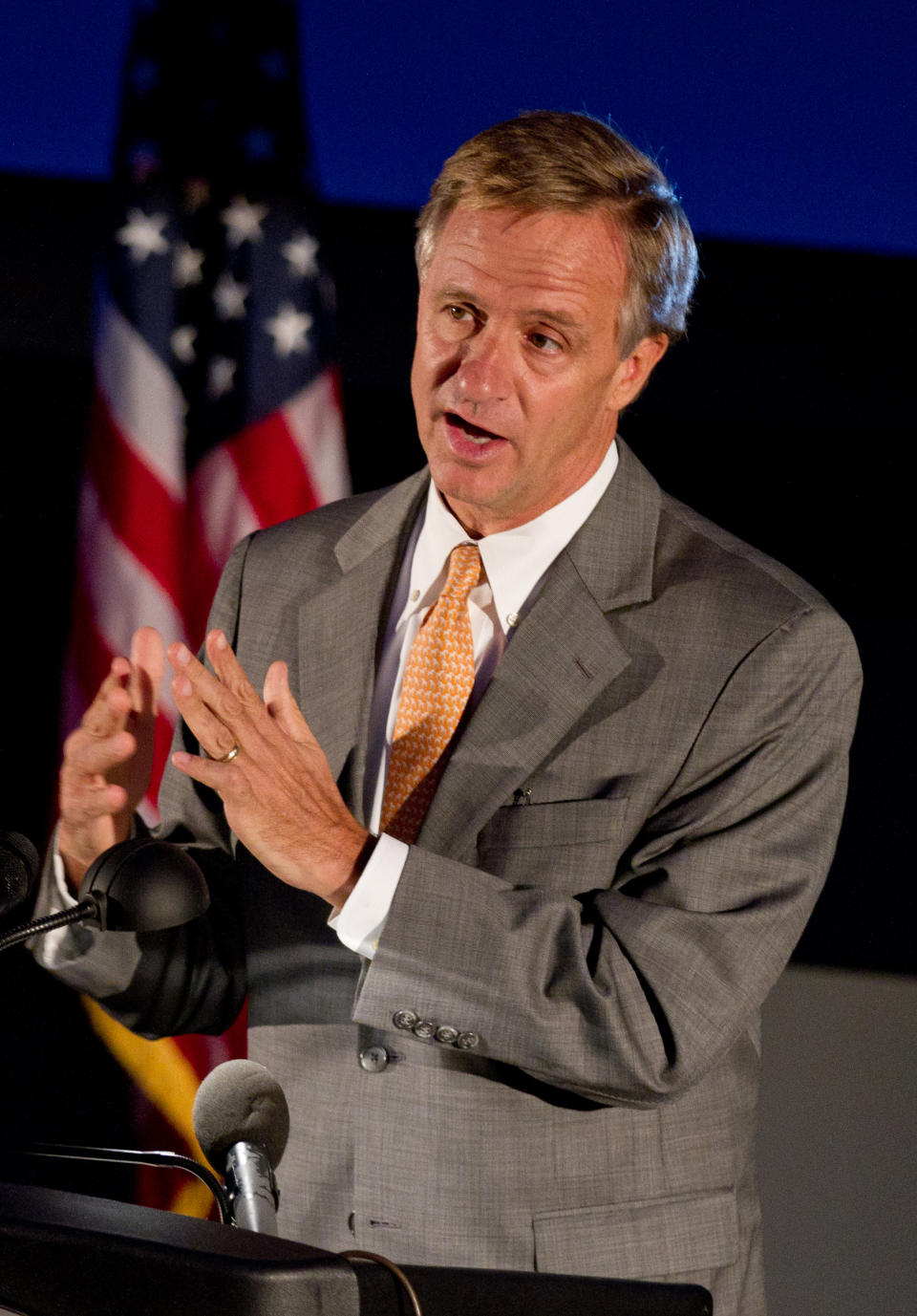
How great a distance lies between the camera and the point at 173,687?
1235mm

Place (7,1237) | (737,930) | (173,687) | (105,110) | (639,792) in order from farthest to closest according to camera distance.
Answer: (105,110) < (639,792) < (737,930) < (173,687) < (7,1237)

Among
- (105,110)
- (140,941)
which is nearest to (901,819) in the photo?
(140,941)

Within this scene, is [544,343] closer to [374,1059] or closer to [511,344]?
[511,344]

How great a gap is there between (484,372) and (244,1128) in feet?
2.94

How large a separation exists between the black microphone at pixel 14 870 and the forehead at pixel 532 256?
835mm

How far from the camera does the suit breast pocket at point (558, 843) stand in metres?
1.46

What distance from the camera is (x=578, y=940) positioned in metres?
1.30

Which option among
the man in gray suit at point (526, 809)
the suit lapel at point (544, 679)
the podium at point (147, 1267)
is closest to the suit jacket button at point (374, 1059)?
the man in gray suit at point (526, 809)

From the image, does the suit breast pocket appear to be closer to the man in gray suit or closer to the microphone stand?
the man in gray suit

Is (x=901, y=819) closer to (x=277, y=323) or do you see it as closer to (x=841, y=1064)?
(x=841, y=1064)

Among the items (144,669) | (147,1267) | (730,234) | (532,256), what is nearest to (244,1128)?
(147,1267)

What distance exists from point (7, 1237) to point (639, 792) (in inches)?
35.9

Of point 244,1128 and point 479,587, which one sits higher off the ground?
point 479,587

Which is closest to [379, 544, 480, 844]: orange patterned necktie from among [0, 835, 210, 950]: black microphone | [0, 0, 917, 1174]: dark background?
[0, 835, 210, 950]: black microphone
